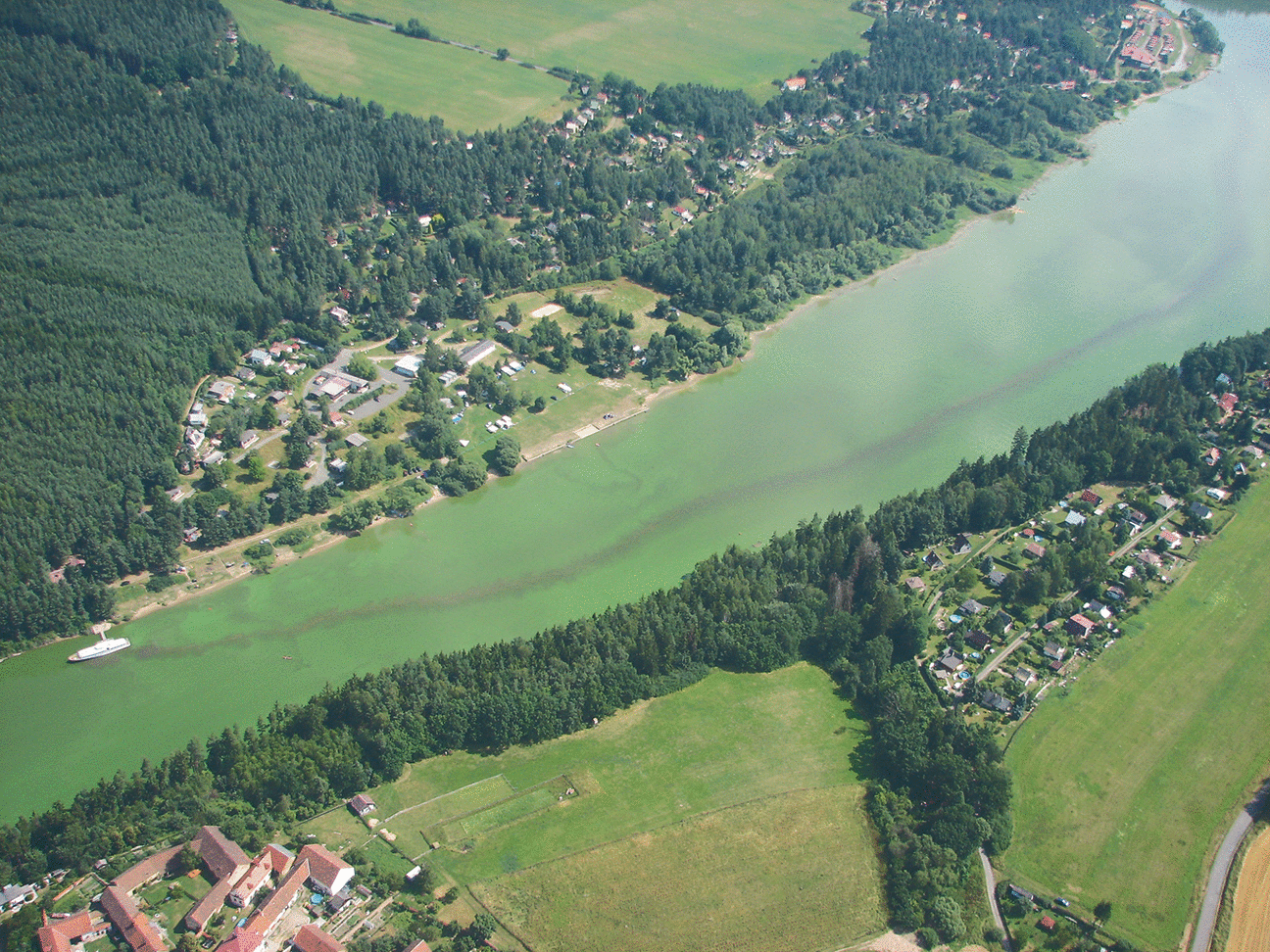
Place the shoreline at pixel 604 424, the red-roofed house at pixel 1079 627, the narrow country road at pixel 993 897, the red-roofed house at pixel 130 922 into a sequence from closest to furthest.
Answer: the red-roofed house at pixel 130 922 → the narrow country road at pixel 993 897 → the red-roofed house at pixel 1079 627 → the shoreline at pixel 604 424

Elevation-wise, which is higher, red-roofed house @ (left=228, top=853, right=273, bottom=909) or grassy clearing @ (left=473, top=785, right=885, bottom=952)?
red-roofed house @ (left=228, top=853, right=273, bottom=909)

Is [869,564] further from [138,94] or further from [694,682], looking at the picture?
[138,94]

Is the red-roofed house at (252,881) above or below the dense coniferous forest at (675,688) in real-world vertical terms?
below

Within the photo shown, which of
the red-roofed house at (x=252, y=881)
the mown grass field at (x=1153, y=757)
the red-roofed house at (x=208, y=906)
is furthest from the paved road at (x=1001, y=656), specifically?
the red-roofed house at (x=208, y=906)

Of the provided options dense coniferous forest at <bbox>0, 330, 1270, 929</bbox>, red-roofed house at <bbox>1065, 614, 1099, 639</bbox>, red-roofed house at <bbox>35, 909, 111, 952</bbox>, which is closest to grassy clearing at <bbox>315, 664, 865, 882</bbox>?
dense coniferous forest at <bbox>0, 330, 1270, 929</bbox>

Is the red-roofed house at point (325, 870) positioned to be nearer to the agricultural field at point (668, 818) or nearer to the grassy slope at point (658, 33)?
the agricultural field at point (668, 818)

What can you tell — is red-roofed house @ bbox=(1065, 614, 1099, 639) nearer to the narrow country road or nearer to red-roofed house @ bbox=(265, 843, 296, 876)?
the narrow country road
